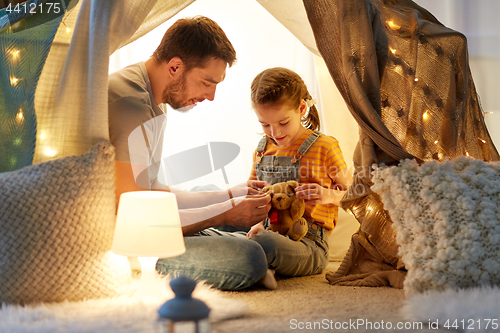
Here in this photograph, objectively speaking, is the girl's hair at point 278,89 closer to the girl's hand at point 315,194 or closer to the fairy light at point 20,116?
the girl's hand at point 315,194

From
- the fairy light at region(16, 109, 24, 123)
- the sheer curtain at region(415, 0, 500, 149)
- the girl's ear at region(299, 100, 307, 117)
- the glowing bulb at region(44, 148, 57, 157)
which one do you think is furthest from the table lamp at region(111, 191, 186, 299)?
the sheer curtain at region(415, 0, 500, 149)

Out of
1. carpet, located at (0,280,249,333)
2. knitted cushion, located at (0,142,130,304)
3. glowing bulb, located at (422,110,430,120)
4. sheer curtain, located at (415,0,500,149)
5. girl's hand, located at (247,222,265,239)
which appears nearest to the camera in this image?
carpet, located at (0,280,249,333)

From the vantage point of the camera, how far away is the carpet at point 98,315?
0.85 metres

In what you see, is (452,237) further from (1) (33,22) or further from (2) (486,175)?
(1) (33,22)

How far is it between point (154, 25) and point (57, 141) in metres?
0.60

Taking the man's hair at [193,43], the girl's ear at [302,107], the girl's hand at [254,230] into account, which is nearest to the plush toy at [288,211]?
the girl's hand at [254,230]

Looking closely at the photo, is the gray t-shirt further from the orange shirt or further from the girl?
the orange shirt

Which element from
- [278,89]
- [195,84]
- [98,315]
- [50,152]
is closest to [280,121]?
[278,89]

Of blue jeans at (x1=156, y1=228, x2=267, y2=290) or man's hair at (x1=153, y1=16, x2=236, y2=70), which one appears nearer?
blue jeans at (x1=156, y1=228, x2=267, y2=290)

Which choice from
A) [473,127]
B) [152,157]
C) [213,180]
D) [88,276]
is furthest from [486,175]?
[88,276]

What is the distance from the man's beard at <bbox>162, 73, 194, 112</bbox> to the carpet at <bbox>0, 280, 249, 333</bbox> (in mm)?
768

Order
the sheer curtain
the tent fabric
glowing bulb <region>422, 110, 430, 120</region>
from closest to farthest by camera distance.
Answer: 1. the tent fabric
2. glowing bulb <region>422, 110, 430, 120</region>
3. the sheer curtain

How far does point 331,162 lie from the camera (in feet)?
5.53

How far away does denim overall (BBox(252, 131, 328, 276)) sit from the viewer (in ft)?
4.80
